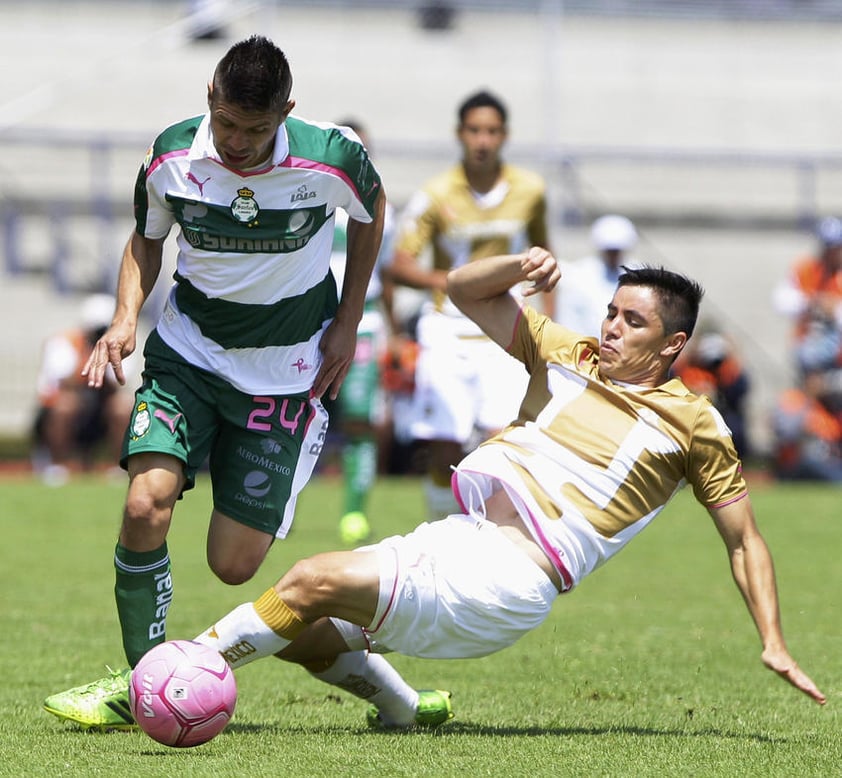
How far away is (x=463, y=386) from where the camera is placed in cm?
980

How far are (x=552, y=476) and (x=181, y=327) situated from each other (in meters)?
1.55

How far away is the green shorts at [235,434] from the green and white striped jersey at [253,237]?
58 mm

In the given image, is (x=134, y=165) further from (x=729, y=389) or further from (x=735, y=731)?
(x=735, y=731)

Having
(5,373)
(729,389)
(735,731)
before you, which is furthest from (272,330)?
(5,373)

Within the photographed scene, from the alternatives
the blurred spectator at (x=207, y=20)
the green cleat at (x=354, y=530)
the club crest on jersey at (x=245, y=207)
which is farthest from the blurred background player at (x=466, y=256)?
the blurred spectator at (x=207, y=20)

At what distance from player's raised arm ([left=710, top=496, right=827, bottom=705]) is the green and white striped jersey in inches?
66.8

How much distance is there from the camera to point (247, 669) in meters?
6.79

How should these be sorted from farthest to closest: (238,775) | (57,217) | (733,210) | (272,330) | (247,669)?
(733,210) → (57,217) → (247,669) → (272,330) → (238,775)

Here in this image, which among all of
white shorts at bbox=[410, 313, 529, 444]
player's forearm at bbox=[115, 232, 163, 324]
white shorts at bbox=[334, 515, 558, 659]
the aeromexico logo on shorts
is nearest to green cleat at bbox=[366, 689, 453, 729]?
white shorts at bbox=[334, 515, 558, 659]

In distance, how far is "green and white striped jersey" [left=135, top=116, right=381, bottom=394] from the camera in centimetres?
553

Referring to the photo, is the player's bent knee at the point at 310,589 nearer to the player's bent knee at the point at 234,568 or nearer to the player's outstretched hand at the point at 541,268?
the player's bent knee at the point at 234,568

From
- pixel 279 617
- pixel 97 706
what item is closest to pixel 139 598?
pixel 97 706

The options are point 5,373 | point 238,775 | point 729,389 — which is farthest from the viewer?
point 5,373

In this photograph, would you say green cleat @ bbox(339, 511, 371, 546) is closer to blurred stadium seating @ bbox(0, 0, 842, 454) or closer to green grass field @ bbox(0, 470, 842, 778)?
green grass field @ bbox(0, 470, 842, 778)
